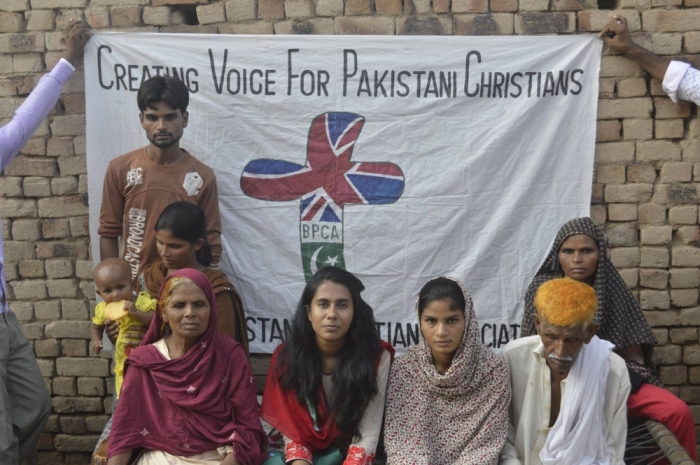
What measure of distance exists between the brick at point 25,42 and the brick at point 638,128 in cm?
318

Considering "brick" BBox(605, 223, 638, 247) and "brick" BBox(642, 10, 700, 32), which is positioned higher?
"brick" BBox(642, 10, 700, 32)

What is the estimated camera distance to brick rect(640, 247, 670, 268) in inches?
166

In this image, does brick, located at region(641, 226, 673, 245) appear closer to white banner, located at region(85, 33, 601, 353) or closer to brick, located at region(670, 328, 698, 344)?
white banner, located at region(85, 33, 601, 353)

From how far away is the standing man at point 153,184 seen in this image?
3.91 metres

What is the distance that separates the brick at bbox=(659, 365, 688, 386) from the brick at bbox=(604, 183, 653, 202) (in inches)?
36.8

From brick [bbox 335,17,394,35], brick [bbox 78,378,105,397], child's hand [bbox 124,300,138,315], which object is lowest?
brick [bbox 78,378,105,397]

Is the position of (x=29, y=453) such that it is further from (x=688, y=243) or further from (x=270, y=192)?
(x=688, y=243)

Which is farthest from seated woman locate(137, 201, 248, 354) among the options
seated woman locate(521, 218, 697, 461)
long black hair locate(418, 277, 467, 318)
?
seated woman locate(521, 218, 697, 461)

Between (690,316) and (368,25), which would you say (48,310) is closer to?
(368,25)

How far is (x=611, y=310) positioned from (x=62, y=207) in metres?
2.96

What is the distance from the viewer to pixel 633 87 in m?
4.16

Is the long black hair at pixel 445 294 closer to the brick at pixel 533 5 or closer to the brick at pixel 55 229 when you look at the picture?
the brick at pixel 533 5

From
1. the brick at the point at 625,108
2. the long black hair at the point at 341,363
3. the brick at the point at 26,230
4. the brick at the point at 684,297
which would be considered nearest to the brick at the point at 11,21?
the brick at the point at 26,230

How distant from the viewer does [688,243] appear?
4219 millimetres
